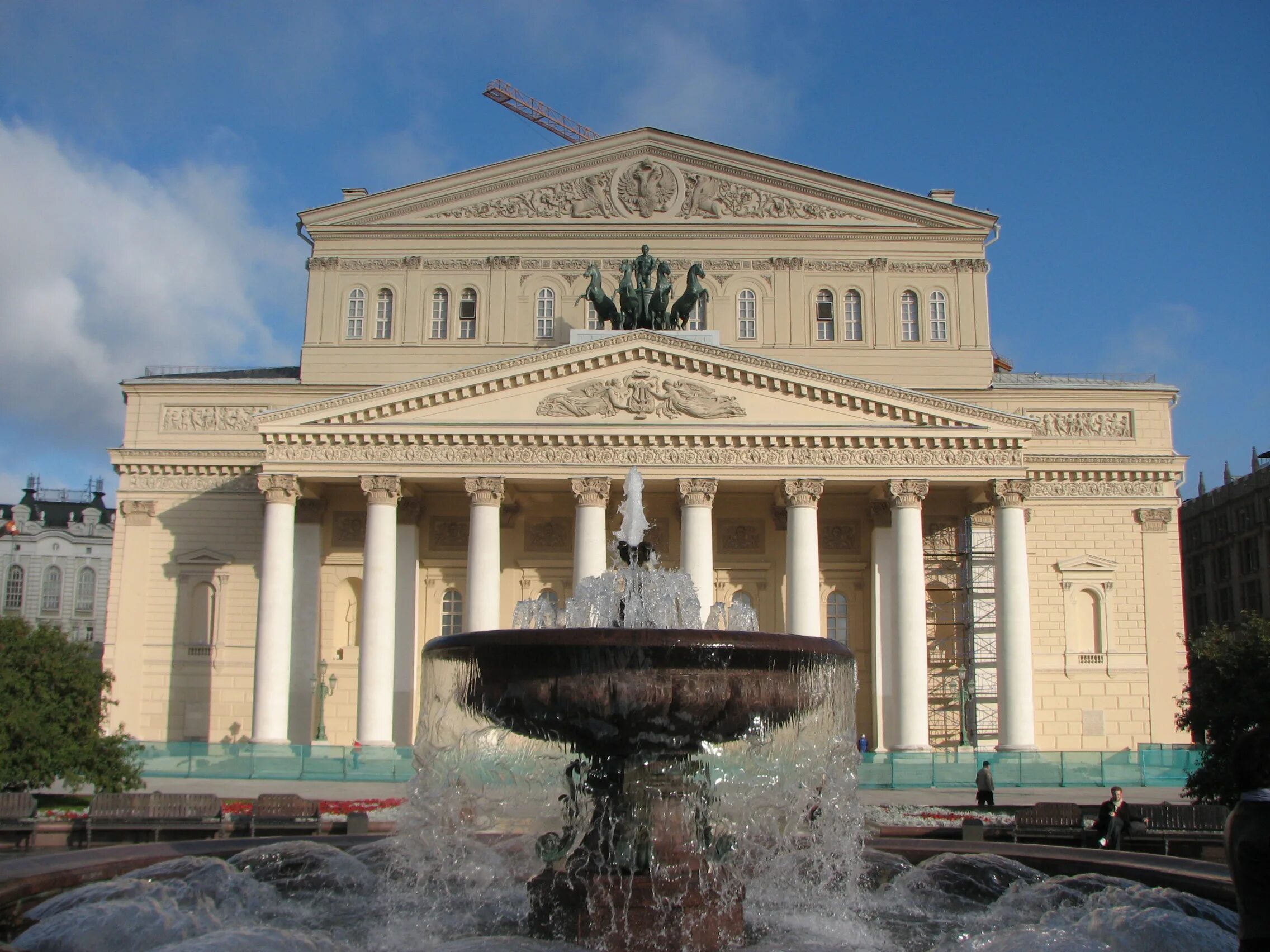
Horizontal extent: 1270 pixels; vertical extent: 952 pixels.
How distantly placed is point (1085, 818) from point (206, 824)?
12.4 metres

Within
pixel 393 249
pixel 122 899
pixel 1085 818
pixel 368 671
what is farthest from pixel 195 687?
pixel 122 899

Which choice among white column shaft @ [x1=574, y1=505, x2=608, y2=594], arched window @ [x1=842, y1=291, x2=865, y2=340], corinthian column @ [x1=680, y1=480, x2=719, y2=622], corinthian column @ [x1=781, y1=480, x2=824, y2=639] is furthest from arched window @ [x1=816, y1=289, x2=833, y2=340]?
white column shaft @ [x1=574, y1=505, x2=608, y2=594]

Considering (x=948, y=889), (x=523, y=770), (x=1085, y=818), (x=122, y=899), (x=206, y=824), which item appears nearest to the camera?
(x=122, y=899)

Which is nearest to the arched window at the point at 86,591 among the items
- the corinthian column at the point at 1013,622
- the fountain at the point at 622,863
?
the corinthian column at the point at 1013,622

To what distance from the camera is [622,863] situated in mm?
10172

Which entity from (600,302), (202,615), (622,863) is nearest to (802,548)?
(600,302)

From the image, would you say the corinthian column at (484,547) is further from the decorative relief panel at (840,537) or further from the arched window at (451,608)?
the decorative relief panel at (840,537)

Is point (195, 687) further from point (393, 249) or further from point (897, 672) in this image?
point (897, 672)

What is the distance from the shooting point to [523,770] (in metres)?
13.6

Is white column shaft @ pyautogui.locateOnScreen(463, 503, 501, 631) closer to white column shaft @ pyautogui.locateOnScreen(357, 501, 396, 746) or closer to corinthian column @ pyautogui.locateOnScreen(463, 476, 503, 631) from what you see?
corinthian column @ pyautogui.locateOnScreen(463, 476, 503, 631)

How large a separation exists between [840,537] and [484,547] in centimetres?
1073

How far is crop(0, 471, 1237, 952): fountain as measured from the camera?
9.56 metres

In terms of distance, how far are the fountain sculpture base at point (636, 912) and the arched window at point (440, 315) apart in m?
32.8

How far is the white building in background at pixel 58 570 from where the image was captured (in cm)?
8144
